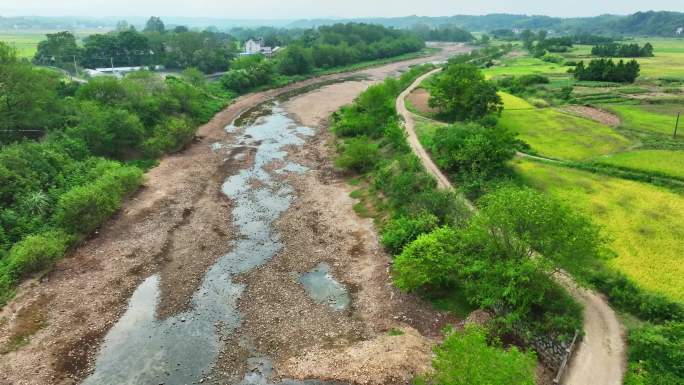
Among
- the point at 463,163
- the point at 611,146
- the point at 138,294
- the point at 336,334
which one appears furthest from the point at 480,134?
the point at 138,294

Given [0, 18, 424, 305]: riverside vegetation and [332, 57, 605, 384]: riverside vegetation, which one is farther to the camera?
[0, 18, 424, 305]: riverside vegetation

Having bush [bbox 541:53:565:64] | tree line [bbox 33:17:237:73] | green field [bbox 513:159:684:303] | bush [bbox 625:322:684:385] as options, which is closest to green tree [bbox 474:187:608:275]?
green field [bbox 513:159:684:303]

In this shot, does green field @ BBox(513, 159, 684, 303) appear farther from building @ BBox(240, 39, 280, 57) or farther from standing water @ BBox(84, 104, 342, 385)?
building @ BBox(240, 39, 280, 57)

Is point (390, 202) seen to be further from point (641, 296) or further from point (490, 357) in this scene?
point (490, 357)

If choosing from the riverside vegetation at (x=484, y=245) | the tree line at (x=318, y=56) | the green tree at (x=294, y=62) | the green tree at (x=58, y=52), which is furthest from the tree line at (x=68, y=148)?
the green tree at (x=294, y=62)

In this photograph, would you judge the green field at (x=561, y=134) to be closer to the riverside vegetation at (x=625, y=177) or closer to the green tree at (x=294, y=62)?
the riverside vegetation at (x=625, y=177)

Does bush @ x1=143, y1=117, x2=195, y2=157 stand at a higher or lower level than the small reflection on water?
higher
